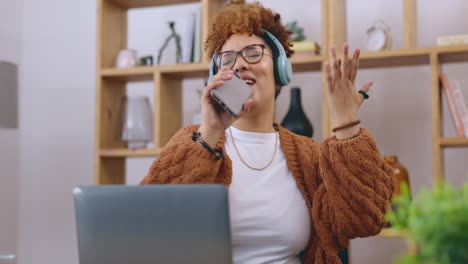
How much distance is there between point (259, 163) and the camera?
4.47 ft

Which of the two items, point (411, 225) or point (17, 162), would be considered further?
point (17, 162)

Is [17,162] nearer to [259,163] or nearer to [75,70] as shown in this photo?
[75,70]

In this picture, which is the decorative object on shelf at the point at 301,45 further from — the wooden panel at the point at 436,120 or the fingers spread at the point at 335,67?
the fingers spread at the point at 335,67

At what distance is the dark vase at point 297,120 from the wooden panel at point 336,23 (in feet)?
0.90

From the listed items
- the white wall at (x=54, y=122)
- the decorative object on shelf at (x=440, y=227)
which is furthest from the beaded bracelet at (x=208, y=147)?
the white wall at (x=54, y=122)

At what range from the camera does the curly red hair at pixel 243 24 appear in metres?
1.39

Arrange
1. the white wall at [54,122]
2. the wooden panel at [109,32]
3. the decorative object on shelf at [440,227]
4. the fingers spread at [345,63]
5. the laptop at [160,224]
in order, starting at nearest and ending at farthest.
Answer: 1. the decorative object on shelf at [440,227]
2. the laptop at [160,224]
3. the fingers spread at [345,63]
4. the wooden panel at [109,32]
5. the white wall at [54,122]

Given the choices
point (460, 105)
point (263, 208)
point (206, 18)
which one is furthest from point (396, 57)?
point (263, 208)

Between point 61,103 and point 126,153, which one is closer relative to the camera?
point 126,153

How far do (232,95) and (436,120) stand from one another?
1.31 m

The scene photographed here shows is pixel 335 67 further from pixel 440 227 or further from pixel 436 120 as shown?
pixel 436 120

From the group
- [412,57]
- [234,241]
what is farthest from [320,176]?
[412,57]

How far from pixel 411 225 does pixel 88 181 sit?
293 cm

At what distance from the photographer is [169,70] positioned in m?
2.60
